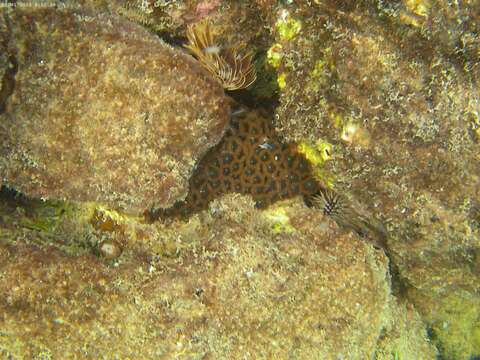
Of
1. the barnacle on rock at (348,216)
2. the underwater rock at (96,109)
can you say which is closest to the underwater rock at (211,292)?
the barnacle on rock at (348,216)

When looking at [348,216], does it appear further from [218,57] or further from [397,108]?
[218,57]

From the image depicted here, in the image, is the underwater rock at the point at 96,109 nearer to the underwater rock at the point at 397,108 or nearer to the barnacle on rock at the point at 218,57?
the barnacle on rock at the point at 218,57

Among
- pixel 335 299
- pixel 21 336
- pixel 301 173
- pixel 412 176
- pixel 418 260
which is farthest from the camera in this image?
pixel 301 173

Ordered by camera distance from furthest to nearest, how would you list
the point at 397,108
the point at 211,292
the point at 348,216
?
the point at 348,216 → the point at 211,292 → the point at 397,108

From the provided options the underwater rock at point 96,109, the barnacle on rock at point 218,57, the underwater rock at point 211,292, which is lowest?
the underwater rock at point 211,292

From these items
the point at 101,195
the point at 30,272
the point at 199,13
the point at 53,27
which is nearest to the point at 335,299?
the point at 101,195

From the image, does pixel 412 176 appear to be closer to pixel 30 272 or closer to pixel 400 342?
pixel 400 342

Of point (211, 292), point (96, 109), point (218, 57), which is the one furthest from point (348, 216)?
point (96, 109)
